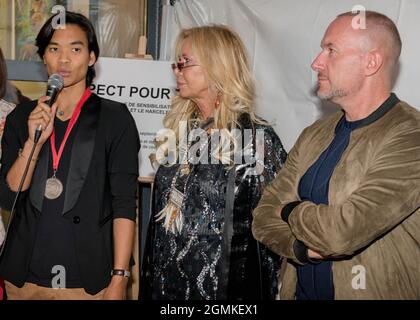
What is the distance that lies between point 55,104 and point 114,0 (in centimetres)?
219

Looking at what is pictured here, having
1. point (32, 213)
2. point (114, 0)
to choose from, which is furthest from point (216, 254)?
point (114, 0)

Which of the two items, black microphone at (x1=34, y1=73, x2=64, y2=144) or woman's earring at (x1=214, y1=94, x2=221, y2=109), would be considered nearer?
black microphone at (x1=34, y1=73, x2=64, y2=144)

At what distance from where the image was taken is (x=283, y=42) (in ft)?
12.9

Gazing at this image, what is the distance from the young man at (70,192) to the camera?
8.68 ft

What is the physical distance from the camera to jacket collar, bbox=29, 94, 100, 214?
2654 mm

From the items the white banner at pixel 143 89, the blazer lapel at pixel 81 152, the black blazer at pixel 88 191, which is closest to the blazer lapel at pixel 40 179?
the black blazer at pixel 88 191

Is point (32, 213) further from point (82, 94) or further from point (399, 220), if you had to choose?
point (399, 220)

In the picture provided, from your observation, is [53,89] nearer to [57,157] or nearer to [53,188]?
[57,157]

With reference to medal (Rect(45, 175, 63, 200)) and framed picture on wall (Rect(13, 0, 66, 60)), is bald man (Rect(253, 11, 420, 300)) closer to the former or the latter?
medal (Rect(45, 175, 63, 200))

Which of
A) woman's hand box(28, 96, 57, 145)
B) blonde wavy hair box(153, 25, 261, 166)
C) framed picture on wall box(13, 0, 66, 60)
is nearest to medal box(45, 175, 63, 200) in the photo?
woman's hand box(28, 96, 57, 145)

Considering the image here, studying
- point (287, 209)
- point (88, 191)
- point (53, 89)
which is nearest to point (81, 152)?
point (88, 191)

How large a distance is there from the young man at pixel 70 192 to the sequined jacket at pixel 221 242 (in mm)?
250

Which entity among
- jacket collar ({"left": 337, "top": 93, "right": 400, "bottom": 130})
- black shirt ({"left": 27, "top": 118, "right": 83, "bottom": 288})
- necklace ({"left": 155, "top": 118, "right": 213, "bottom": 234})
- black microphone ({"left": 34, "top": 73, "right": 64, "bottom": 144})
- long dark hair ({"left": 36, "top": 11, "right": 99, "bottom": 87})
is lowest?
black shirt ({"left": 27, "top": 118, "right": 83, "bottom": 288})

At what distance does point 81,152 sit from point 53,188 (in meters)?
0.18
